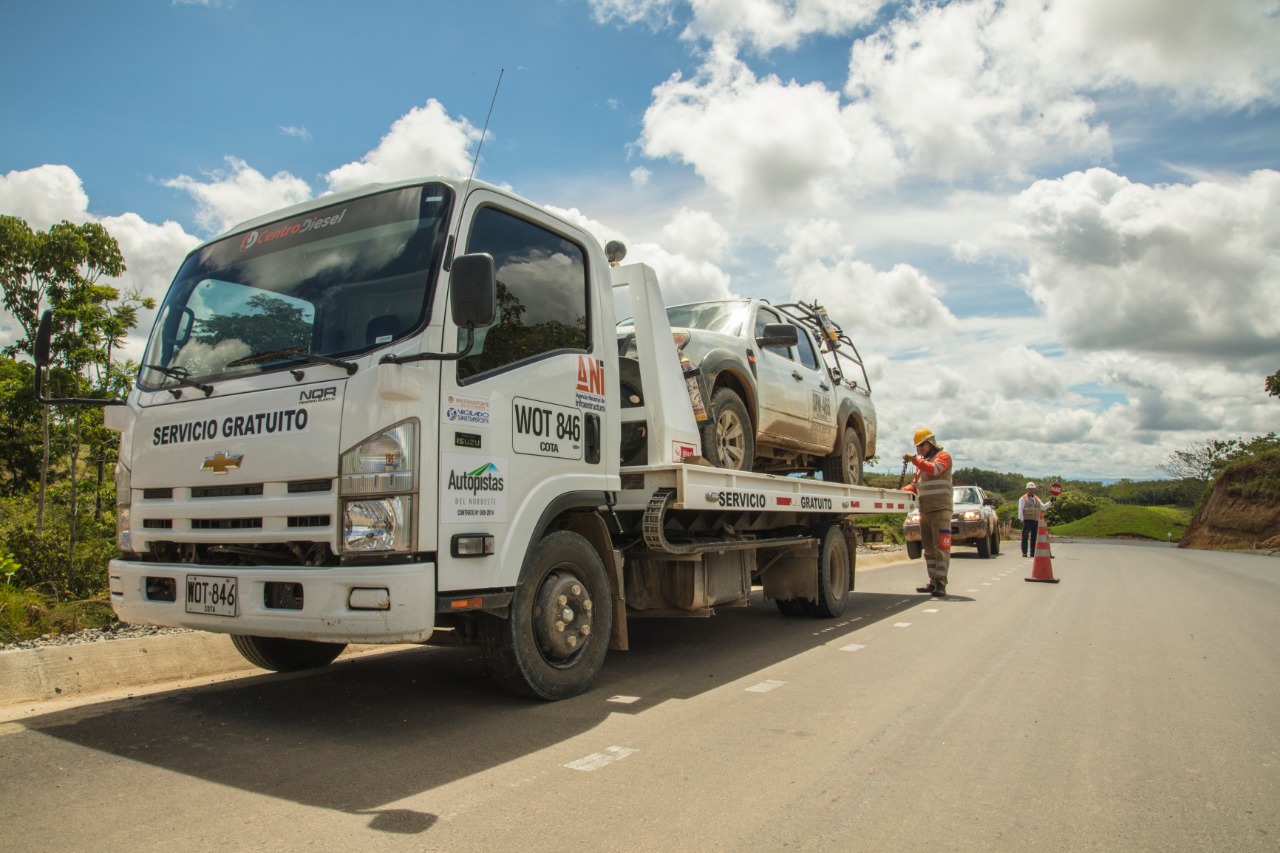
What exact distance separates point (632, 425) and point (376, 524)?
2298 millimetres

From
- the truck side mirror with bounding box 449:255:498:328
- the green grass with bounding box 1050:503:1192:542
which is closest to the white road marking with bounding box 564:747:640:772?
the truck side mirror with bounding box 449:255:498:328

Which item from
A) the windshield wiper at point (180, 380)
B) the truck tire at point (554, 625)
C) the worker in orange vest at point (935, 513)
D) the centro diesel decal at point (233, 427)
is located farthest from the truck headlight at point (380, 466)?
the worker in orange vest at point (935, 513)

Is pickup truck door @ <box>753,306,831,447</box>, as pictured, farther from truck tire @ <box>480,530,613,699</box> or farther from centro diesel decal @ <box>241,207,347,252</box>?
centro diesel decal @ <box>241,207,347,252</box>

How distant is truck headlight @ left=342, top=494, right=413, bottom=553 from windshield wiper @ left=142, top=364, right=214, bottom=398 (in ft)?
3.72

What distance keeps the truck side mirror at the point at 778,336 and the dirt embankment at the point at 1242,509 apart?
115ft

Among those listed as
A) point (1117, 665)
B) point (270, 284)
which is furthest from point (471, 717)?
point (1117, 665)

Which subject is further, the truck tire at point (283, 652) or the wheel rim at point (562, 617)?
the truck tire at point (283, 652)

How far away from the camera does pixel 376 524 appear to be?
3668 mm

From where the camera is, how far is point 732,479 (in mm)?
6000

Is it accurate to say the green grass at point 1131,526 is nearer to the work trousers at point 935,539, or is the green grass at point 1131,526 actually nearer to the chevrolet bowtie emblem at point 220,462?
the work trousers at point 935,539

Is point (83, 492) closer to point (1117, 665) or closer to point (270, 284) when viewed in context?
point (270, 284)

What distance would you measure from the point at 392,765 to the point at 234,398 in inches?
74.4

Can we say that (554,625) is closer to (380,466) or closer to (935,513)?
(380,466)

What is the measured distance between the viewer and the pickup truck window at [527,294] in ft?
14.0
